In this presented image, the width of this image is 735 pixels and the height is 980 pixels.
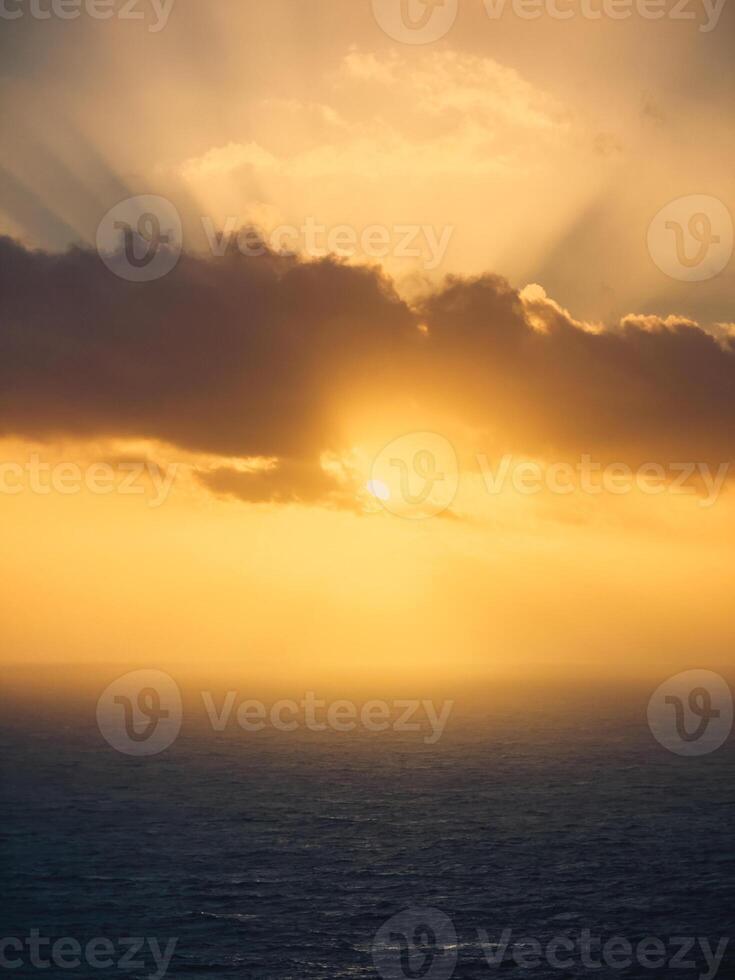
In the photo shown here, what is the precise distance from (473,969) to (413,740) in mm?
133438

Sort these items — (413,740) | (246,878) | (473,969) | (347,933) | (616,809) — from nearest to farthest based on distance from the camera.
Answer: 1. (473,969)
2. (347,933)
3. (246,878)
4. (616,809)
5. (413,740)

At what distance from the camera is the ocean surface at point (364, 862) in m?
58.7

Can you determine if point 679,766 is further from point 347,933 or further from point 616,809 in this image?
point 347,933

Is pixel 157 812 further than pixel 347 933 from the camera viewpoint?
Yes

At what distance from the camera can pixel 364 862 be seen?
78.9 metres

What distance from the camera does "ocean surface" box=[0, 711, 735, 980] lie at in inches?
2311

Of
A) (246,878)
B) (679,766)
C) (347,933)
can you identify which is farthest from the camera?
(679,766)

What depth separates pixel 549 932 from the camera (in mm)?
61219

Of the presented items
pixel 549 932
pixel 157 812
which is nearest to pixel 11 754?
pixel 157 812

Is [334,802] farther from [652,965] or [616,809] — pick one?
[652,965]

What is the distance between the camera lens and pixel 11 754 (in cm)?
14725

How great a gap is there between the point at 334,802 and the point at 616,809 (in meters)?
35.8

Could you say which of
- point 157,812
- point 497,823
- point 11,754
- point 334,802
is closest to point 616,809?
point 497,823

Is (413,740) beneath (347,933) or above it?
above
